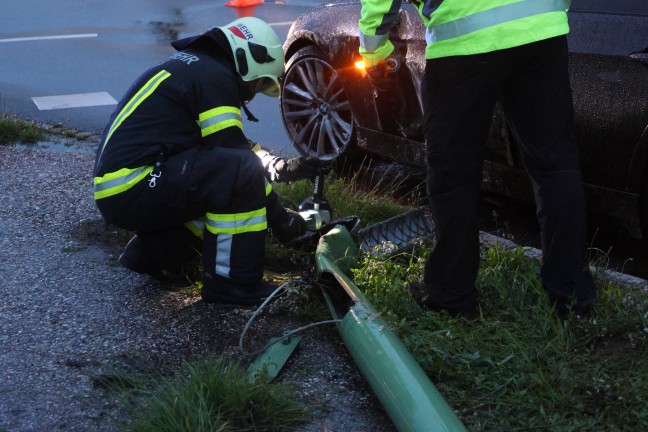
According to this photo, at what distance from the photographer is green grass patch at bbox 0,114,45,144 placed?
273 inches

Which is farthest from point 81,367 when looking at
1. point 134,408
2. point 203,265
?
point 203,265

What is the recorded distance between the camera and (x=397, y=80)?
16.5 ft

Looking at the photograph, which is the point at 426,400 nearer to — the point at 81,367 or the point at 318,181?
the point at 81,367

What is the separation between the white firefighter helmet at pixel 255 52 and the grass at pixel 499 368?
89 cm

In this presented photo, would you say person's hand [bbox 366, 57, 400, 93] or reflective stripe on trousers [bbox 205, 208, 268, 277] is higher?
person's hand [bbox 366, 57, 400, 93]

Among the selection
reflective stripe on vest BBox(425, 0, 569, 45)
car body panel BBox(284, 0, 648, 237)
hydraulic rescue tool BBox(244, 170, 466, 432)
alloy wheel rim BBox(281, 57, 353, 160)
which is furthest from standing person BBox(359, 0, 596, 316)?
alloy wheel rim BBox(281, 57, 353, 160)

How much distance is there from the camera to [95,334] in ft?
12.5

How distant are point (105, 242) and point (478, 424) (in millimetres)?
2343

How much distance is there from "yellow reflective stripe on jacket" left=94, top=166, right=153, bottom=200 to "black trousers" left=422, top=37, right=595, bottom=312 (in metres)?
1.14

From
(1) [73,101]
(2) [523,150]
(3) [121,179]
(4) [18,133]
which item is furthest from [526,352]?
(1) [73,101]

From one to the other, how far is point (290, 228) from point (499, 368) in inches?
53.4

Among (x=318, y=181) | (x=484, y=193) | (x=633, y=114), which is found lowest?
(x=484, y=193)

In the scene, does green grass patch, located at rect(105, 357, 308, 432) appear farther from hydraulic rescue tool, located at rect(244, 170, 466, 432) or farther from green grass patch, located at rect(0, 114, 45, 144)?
green grass patch, located at rect(0, 114, 45, 144)

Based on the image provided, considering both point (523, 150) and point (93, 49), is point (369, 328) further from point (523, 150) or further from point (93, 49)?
point (93, 49)
